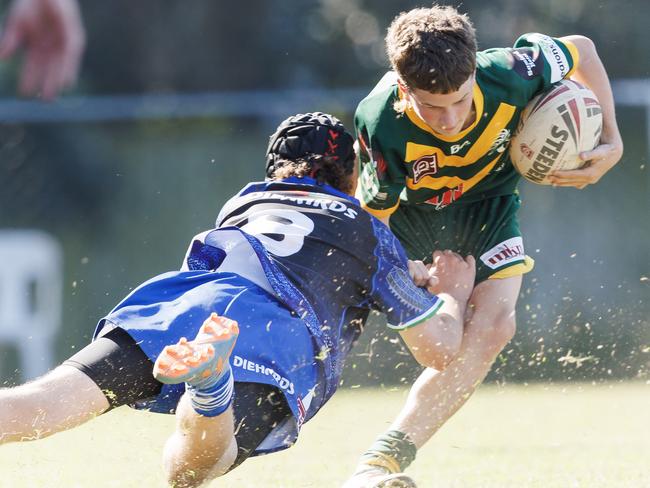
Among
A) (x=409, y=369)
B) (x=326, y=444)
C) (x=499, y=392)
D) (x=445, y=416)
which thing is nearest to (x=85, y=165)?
(x=409, y=369)

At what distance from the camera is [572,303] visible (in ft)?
31.9

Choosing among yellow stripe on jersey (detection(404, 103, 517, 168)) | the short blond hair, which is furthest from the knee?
the short blond hair

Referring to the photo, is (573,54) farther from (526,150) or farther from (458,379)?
(458,379)

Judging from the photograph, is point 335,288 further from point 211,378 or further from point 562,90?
point 562,90

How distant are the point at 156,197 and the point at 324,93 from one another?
1.73m

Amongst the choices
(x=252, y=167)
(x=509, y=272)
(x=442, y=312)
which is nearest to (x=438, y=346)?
(x=442, y=312)

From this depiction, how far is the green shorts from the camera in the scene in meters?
4.79

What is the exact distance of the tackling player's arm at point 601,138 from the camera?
4586 mm

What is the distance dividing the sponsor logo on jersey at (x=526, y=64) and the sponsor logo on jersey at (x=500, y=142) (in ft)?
0.74

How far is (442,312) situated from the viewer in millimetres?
4098

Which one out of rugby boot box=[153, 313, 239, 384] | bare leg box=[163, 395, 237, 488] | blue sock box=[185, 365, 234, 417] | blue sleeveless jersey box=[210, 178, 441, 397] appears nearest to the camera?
rugby boot box=[153, 313, 239, 384]

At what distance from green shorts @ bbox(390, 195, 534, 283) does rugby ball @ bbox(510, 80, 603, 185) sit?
0.34 meters

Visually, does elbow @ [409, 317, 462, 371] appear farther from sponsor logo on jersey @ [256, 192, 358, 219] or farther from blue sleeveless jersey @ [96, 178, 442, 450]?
sponsor logo on jersey @ [256, 192, 358, 219]

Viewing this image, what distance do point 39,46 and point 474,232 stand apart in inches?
250
